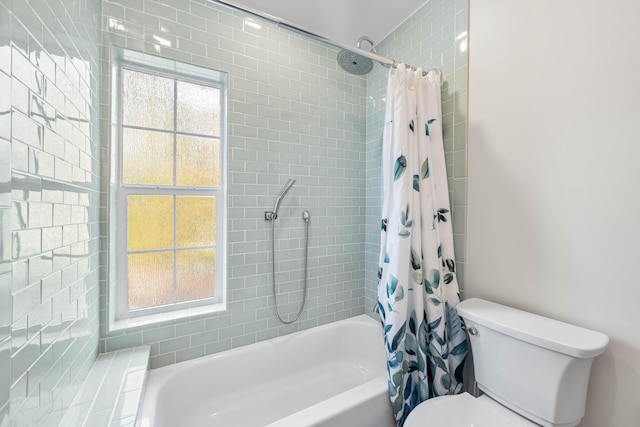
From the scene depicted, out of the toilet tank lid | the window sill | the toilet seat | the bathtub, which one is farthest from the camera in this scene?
the window sill

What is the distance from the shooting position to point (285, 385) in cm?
171

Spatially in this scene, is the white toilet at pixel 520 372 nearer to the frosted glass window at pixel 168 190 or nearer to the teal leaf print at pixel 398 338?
A: the teal leaf print at pixel 398 338

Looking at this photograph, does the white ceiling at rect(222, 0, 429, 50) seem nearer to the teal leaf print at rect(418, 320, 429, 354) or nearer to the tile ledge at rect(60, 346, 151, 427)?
the teal leaf print at rect(418, 320, 429, 354)

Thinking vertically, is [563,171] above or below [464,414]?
above

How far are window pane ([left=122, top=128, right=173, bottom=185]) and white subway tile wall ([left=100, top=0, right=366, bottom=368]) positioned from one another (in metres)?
0.19

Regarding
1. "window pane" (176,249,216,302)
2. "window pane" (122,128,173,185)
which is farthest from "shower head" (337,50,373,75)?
"window pane" (176,249,216,302)

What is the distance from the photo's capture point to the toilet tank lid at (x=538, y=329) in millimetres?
852

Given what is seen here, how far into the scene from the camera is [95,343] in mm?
1281

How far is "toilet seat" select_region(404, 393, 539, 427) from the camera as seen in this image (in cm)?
102

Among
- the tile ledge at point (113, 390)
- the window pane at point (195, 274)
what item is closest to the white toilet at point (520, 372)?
the tile ledge at point (113, 390)

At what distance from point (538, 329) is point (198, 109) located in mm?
2174

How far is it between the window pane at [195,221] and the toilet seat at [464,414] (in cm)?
152

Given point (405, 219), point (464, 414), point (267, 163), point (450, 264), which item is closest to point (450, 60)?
point (405, 219)

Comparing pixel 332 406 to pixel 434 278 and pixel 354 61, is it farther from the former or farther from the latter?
pixel 354 61
